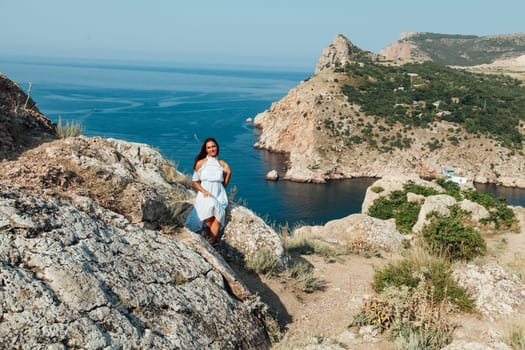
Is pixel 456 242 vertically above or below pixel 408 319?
below

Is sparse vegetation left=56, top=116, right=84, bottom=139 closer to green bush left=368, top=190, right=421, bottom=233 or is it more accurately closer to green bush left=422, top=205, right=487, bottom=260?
green bush left=422, top=205, right=487, bottom=260

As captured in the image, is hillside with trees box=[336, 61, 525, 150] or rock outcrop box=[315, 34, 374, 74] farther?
rock outcrop box=[315, 34, 374, 74]

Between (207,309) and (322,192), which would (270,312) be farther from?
(322,192)

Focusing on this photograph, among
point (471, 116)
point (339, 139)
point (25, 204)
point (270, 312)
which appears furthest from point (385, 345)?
point (471, 116)

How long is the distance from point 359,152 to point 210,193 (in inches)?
2766

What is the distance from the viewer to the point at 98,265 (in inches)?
174

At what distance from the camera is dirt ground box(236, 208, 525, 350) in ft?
18.1

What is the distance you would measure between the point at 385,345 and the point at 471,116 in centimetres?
8572

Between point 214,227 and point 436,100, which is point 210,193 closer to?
point 214,227

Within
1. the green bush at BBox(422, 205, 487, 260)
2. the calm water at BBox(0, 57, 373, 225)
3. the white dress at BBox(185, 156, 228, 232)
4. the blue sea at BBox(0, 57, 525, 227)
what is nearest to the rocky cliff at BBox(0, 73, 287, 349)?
the white dress at BBox(185, 156, 228, 232)

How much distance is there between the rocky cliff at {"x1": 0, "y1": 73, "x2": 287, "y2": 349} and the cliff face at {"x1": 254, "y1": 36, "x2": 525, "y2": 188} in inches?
2423

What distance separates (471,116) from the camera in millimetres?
81312

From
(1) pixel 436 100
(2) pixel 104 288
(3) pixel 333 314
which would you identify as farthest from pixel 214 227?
(1) pixel 436 100

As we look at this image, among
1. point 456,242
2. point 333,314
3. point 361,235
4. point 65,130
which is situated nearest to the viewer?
point 333,314
